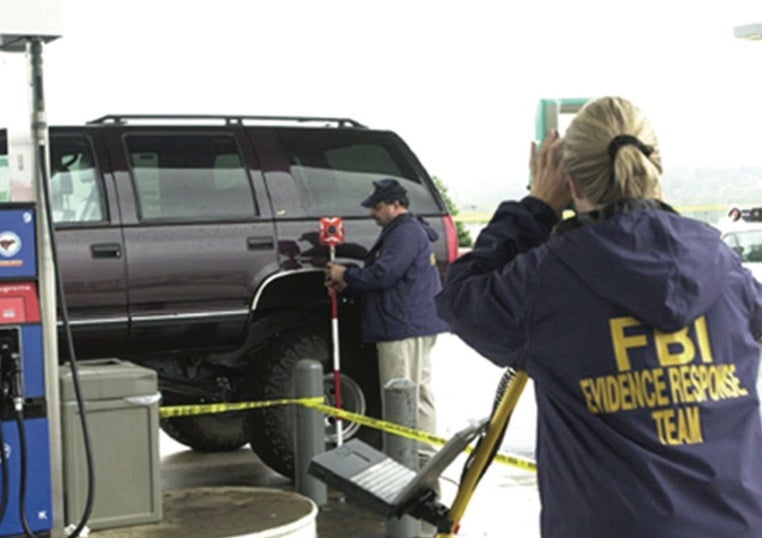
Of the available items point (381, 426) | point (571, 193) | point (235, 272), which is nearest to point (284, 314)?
point (235, 272)

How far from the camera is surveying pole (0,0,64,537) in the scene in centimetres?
577

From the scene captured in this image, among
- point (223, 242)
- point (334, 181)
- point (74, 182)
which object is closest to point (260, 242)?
point (223, 242)

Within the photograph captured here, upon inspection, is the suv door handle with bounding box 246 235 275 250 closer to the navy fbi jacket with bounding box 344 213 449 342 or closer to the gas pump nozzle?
the navy fbi jacket with bounding box 344 213 449 342

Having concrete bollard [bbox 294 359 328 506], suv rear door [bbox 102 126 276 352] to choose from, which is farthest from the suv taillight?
concrete bollard [bbox 294 359 328 506]

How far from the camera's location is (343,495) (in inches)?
219

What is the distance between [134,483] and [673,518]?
16.2ft

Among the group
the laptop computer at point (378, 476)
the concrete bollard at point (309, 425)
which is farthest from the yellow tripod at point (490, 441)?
the concrete bollard at point (309, 425)

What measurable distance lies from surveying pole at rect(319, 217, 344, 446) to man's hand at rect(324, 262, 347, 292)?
0.03m

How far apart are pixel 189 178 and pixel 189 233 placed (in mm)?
421

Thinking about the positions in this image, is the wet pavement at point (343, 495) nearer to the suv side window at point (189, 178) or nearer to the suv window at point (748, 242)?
the suv side window at point (189, 178)

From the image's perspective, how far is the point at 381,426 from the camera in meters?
6.86

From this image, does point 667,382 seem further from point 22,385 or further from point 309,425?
point 309,425

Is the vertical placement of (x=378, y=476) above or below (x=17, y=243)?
below

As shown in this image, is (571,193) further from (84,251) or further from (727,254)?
(84,251)
